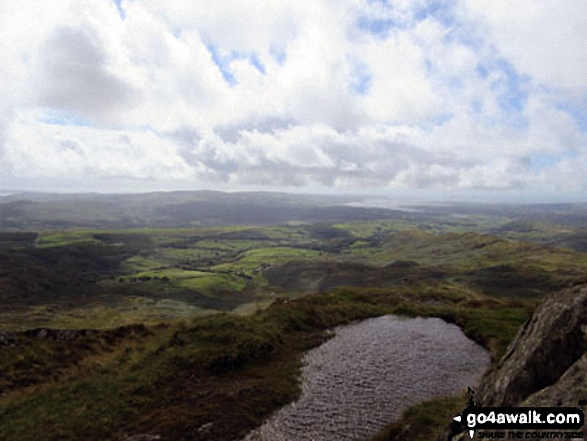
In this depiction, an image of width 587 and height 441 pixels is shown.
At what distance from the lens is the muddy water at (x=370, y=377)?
23000 mm

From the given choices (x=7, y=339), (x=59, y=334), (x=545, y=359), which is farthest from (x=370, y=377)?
(x=7, y=339)

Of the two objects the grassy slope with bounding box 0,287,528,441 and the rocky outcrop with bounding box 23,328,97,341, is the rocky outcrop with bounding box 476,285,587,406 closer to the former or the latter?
the grassy slope with bounding box 0,287,528,441

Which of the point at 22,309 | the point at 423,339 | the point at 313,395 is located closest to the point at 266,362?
the point at 313,395

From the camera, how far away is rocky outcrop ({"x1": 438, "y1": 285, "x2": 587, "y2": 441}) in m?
13.4

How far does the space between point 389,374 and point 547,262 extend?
7734 inches

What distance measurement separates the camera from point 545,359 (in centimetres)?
1413

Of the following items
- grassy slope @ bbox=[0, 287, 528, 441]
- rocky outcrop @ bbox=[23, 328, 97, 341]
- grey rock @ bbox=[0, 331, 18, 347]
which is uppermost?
grassy slope @ bbox=[0, 287, 528, 441]

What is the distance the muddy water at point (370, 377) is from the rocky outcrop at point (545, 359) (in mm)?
9480

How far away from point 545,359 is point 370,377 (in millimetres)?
18239

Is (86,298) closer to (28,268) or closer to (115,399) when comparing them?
(28,268)

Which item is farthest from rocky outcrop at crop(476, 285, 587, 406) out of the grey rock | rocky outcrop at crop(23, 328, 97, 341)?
the grey rock

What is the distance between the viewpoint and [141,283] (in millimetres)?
188500

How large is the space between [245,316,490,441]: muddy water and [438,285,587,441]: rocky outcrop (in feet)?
31.1

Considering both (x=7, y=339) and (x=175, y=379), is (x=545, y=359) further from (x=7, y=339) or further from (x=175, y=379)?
(x=7, y=339)
